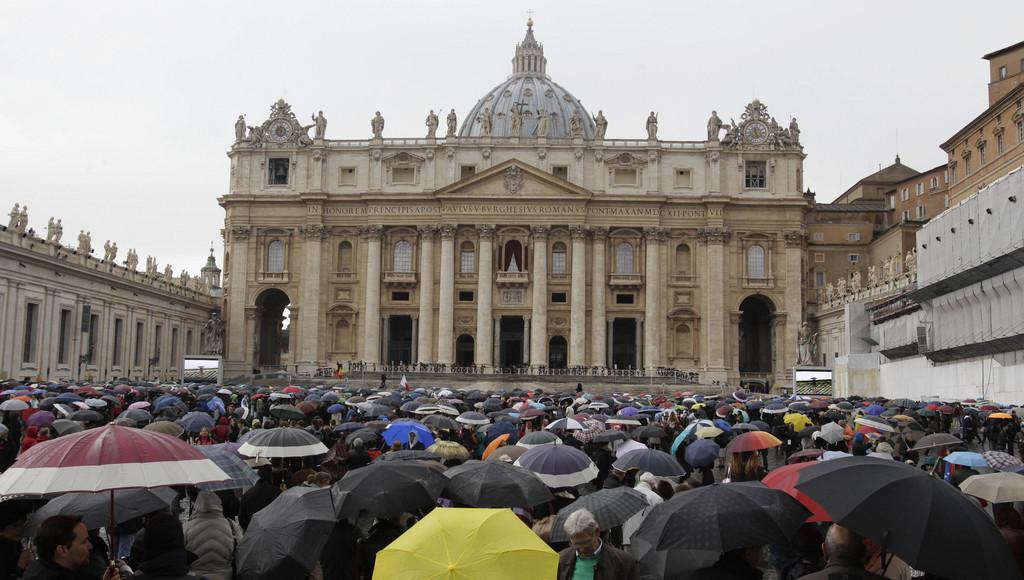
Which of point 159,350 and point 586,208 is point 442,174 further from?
point 159,350

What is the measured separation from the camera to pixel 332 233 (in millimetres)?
74875

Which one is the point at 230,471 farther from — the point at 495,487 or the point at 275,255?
the point at 275,255

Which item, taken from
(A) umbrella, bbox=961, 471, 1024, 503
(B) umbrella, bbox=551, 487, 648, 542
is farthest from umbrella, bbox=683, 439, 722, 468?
(B) umbrella, bbox=551, 487, 648, 542

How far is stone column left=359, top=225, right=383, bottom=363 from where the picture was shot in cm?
7238

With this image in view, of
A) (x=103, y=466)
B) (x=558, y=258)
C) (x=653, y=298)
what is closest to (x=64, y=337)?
(x=558, y=258)

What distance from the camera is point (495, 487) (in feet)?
31.6

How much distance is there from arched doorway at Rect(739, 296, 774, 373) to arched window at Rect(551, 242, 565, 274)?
1401 cm

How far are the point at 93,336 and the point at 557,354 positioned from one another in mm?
33002

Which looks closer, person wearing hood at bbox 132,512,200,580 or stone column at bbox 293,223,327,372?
person wearing hood at bbox 132,512,200,580

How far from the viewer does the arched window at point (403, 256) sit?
74500 mm

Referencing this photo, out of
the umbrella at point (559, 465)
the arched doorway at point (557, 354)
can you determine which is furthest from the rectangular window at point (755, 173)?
the umbrella at point (559, 465)

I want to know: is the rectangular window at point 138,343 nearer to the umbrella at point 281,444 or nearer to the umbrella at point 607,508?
the umbrella at point 281,444

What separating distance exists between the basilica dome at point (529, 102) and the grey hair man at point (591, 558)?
311 feet

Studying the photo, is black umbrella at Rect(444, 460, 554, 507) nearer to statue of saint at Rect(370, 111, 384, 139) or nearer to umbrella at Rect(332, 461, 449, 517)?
umbrella at Rect(332, 461, 449, 517)
